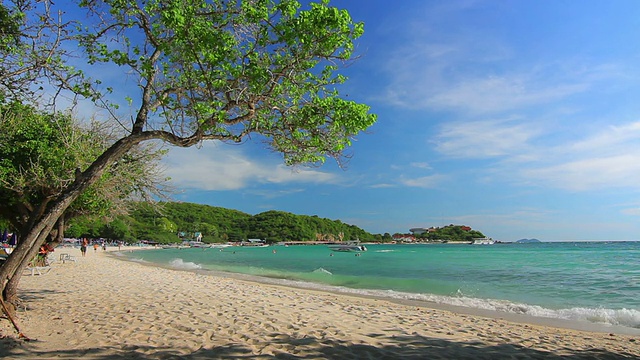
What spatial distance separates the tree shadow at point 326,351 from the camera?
5172mm

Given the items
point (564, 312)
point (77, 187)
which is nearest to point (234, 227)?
point (564, 312)

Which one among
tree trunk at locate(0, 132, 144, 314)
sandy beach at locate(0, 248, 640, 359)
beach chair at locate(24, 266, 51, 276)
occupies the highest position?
tree trunk at locate(0, 132, 144, 314)

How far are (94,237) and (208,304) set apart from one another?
96.6 meters

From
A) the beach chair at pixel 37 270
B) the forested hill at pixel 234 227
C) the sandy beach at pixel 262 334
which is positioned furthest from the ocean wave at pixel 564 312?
the forested hill at pixel 234 227

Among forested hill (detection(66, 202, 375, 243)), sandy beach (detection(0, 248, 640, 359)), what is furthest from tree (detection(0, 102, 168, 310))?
forested hill (detection(66, 202, 375, 243))

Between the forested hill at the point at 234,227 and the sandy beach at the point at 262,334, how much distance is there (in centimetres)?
9568

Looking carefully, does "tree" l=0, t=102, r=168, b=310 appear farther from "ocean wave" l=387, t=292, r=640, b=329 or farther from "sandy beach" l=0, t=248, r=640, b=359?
"ocean wave" l=387, t=292, r=640, b=329

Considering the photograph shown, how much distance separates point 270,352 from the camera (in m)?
5.46

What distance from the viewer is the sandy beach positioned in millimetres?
5441

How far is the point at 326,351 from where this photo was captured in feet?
18.3

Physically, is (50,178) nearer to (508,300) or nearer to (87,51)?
(87,51)

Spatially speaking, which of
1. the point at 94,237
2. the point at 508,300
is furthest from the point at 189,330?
the point at 94,237

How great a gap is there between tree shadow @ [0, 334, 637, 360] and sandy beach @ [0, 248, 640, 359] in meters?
0.01

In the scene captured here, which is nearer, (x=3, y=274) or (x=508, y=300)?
(x=3, y=274)
